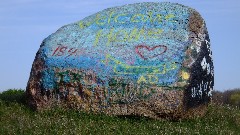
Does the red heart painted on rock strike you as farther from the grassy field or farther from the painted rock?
the grassy field

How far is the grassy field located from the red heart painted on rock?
1.86 meters

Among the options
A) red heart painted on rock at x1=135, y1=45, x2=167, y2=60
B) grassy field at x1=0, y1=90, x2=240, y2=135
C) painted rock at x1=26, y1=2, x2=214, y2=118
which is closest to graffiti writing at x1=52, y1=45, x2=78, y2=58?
painted rock at x1=26, y1=2, x2=214, y2=118

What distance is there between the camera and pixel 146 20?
1566cm

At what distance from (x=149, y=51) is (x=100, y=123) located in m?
2.63

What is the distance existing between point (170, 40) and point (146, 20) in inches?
53.5

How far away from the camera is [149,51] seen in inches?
571

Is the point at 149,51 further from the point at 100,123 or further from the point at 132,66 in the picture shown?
the point at 100,123

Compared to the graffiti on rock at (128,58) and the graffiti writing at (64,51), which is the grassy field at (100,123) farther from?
the graffiti writing at (64,51)

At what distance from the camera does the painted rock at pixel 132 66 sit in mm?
13852

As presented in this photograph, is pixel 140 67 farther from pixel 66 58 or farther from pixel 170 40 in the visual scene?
pixel 66 58

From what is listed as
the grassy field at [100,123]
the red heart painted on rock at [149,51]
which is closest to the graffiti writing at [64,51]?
the grassy field at [100,123]

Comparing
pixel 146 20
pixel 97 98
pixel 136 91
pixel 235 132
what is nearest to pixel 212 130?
pixel 235 132

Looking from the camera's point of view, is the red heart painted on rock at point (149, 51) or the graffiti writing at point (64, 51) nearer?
the red heart painted on rock at point (149, 51)

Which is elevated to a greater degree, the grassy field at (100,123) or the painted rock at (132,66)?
the painted rock at (132,66)
